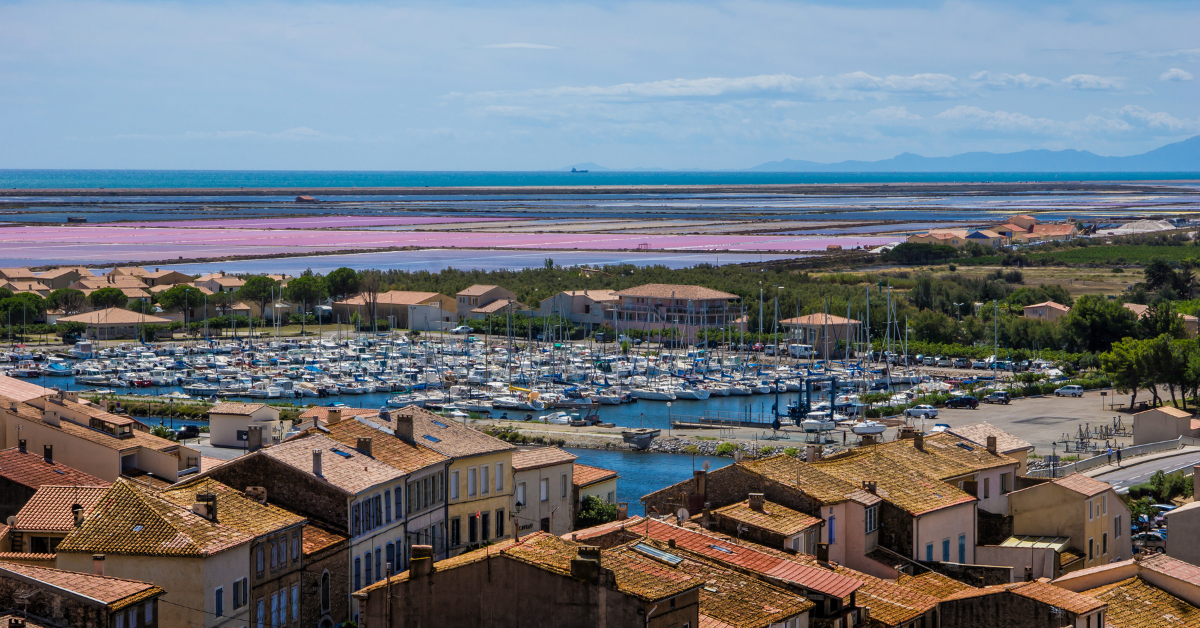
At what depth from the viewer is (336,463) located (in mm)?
24219

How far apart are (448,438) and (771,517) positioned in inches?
341

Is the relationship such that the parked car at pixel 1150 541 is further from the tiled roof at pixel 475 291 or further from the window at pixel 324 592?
the tiled roof at pixel 475 291

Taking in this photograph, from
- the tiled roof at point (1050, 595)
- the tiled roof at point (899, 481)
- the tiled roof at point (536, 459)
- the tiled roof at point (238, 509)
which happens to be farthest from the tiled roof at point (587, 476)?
the tiled roof at point (1050, 595)

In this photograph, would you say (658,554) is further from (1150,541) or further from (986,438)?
(1150,541)

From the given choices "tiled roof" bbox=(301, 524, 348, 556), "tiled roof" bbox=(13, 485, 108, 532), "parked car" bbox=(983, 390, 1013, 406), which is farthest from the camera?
"parked car" bbox=(983, 390, 1013, 406)

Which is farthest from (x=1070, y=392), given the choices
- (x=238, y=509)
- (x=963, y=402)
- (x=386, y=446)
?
(x=238, y=509)

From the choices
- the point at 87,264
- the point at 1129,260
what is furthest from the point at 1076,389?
the point at 87,264

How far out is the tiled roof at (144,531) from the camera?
1927cm

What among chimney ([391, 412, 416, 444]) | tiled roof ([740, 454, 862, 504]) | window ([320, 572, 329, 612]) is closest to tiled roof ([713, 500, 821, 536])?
tiled roof ([740, 454, 862, 504])

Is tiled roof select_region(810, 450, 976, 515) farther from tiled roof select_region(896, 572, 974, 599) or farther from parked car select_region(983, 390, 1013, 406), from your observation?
parked car select_region(983, 390, 1013, 406)

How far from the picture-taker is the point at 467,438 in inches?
1116

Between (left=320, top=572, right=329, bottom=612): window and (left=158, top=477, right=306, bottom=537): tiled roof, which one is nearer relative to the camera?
(left=158, top=477, right=306, bottom=537): tiled roof

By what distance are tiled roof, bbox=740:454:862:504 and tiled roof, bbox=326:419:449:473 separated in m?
6.14

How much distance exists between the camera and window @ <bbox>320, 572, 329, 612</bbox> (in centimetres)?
2230
